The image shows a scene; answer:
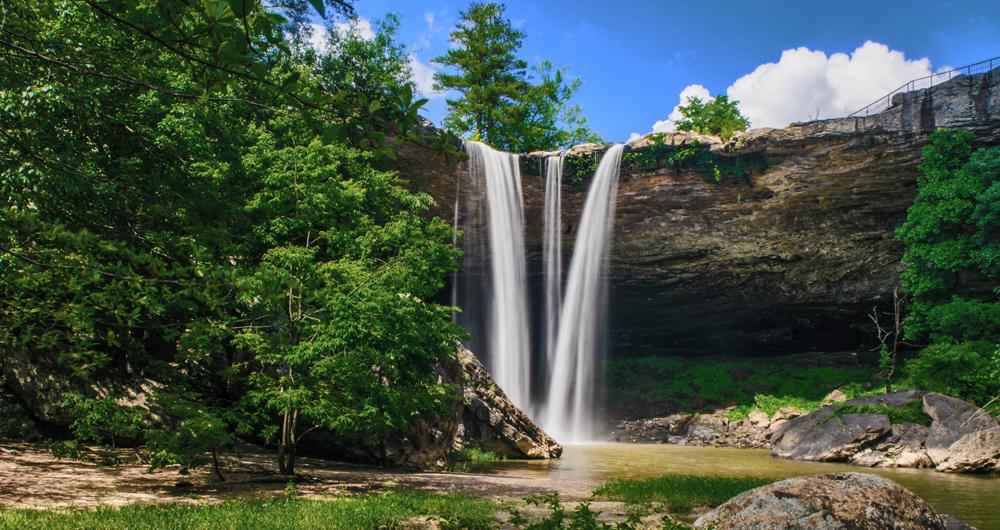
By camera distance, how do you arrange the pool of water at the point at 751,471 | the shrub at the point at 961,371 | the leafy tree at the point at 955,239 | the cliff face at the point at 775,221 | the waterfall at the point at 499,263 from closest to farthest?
1. the pool of water at the point at 751,471
2. the shrub at the point at 961,371
3. the leafy tree at the point at 955,239
4. the cliff face at the point at 775,221
5. the waterfall at the point at 499,263

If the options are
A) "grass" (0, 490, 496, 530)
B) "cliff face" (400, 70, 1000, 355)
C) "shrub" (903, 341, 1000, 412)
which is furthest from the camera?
"cliff face" (400, 70, 1000, 355)

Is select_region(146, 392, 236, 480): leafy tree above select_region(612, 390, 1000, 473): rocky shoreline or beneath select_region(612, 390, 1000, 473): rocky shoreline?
above

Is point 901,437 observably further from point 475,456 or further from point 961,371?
point 475,456

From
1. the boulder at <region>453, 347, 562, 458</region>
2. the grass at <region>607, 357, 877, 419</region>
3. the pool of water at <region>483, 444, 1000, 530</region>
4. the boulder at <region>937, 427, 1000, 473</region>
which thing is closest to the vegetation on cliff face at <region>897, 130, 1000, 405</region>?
the grass at <region>607, 357, 877, 419</region>

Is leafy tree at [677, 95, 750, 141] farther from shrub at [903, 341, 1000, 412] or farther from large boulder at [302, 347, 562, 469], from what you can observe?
large boulder at [302, 347, 562, 469]

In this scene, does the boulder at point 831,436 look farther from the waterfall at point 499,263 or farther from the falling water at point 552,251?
the falling water at point 552,251

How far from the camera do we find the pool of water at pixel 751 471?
973 cm

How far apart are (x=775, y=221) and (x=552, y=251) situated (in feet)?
33.5

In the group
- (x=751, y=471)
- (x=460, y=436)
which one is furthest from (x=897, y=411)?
(x=460, y=436)

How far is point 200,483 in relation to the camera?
27.2 ft

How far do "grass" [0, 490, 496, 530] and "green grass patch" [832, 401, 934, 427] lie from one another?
1645 cm

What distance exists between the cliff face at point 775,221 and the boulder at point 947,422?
1045cm

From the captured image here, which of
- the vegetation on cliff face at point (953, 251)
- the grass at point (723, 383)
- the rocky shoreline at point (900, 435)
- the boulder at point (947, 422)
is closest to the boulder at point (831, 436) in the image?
the rocky shoreline at point (900, 435)

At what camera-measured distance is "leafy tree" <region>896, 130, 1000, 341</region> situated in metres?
23.8
